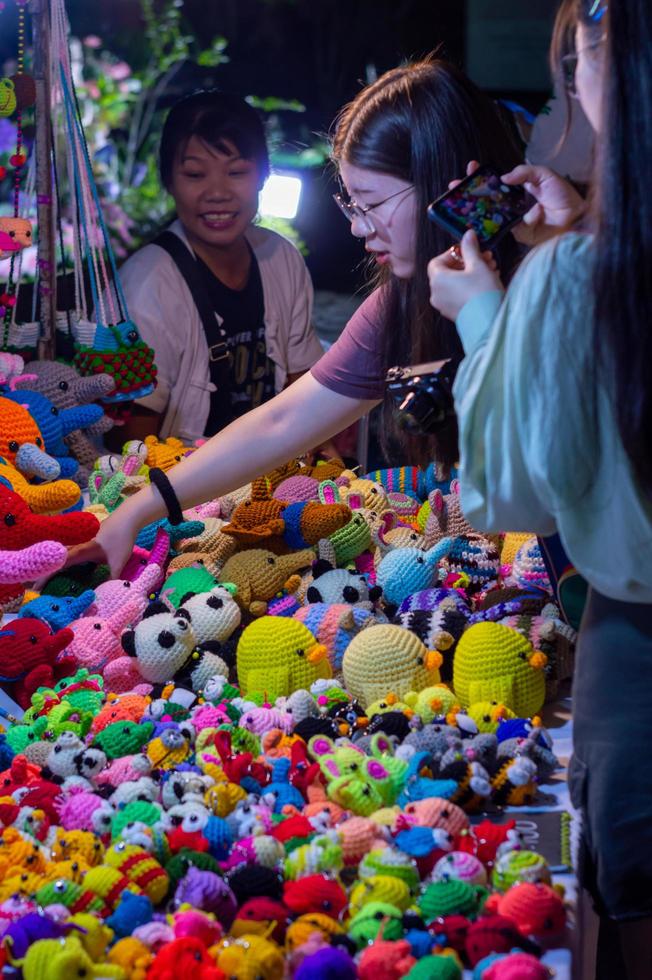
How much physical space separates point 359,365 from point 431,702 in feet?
1.70

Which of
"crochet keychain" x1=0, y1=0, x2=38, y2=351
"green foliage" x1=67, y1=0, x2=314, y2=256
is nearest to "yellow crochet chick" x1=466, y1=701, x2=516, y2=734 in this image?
"crochet keychain" x1=0, y1=0, x2=38, y2=351

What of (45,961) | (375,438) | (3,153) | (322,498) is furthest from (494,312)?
(3,153)

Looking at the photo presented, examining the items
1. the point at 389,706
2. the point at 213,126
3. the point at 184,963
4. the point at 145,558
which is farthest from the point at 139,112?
the point at 184,963

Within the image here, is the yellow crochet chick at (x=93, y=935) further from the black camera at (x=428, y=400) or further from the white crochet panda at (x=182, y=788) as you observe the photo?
the black camera at (x=428, y=400)

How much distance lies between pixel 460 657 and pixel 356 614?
0.56 ft

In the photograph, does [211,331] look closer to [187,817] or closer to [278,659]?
[278,659]

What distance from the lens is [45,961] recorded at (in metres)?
0.86

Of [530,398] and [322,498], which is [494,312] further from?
[322,498]

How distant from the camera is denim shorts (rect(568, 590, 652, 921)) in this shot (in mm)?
979

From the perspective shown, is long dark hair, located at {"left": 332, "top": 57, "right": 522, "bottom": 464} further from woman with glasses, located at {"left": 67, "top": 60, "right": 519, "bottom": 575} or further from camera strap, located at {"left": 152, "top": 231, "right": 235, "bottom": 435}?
camera strap, located at {"left": 152, "top": 231, "right": 235, "bottom": 435}

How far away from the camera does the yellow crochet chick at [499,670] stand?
51.1 inches

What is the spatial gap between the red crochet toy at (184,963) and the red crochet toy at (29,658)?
551 mm

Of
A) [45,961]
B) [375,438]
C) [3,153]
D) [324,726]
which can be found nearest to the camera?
[45,961]

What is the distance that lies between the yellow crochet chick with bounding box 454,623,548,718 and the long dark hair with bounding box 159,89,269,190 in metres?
1.65
